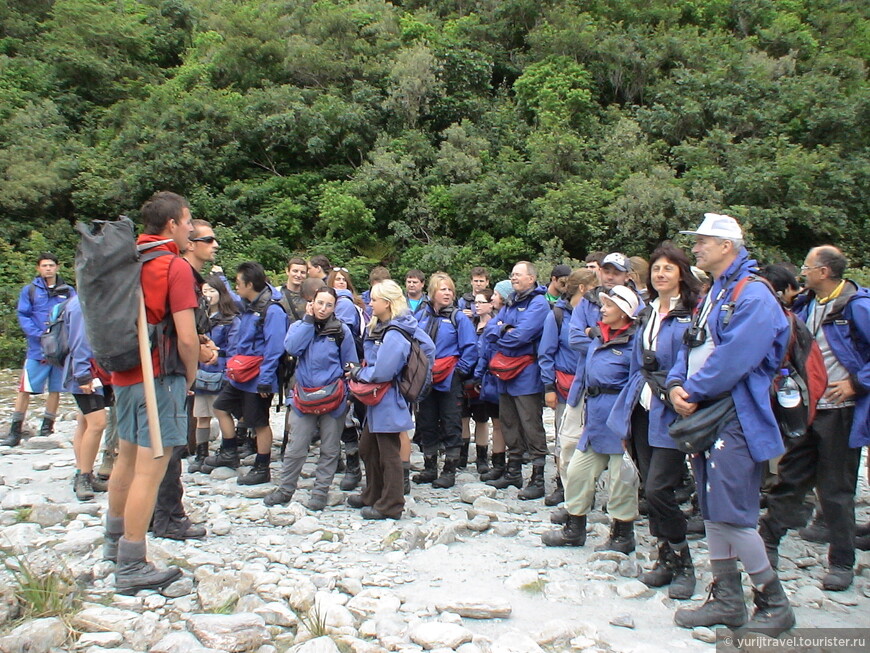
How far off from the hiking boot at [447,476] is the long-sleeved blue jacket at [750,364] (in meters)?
3.47

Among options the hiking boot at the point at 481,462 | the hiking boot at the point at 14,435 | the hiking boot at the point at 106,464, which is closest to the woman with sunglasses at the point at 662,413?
the hiking boot at the point at 481,462

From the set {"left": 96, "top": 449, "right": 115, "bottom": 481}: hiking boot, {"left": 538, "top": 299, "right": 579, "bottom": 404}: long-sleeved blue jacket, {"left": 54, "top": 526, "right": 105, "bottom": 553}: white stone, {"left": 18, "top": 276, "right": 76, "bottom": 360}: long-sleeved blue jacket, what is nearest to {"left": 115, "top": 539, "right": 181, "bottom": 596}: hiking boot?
{"left": 54, "top": 526, "right": 105, "bottom": 553}: white stone

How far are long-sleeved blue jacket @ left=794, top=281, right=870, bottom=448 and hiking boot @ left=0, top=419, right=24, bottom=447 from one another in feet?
27.6

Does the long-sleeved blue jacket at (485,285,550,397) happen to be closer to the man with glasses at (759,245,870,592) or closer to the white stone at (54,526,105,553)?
the man with glasses at (759,245,870,592)

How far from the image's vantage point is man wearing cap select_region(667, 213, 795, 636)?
3359 millimetres

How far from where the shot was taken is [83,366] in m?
5.62

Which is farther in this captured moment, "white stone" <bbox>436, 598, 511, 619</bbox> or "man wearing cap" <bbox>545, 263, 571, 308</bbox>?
"man wearing cap" <bbox>545, 263, 571, 308</bbox>

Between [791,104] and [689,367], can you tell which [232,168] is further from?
[689,367]

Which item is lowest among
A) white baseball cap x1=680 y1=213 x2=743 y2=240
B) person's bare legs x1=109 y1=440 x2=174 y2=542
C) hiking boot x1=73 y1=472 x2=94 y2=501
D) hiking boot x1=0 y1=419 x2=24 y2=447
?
hiking boot x1=73 y1=472 x2=94 y2=501

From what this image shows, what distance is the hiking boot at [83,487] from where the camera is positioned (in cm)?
566

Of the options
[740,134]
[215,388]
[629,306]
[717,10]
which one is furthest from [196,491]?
[717,10]

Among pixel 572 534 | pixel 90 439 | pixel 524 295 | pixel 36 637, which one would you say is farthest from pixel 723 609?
pixel 90 439

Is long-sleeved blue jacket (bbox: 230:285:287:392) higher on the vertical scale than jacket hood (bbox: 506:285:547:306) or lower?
lower

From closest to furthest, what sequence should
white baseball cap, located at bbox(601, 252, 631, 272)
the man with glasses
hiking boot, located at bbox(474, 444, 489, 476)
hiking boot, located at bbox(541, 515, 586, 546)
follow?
the man with glasses, hiking boot, located at bbox(541, 515, 586, 546), white baseball cap, located at bbox(601, 252, 631, 272), hiking boot, located at bbox(474, 444, 489, 476)
